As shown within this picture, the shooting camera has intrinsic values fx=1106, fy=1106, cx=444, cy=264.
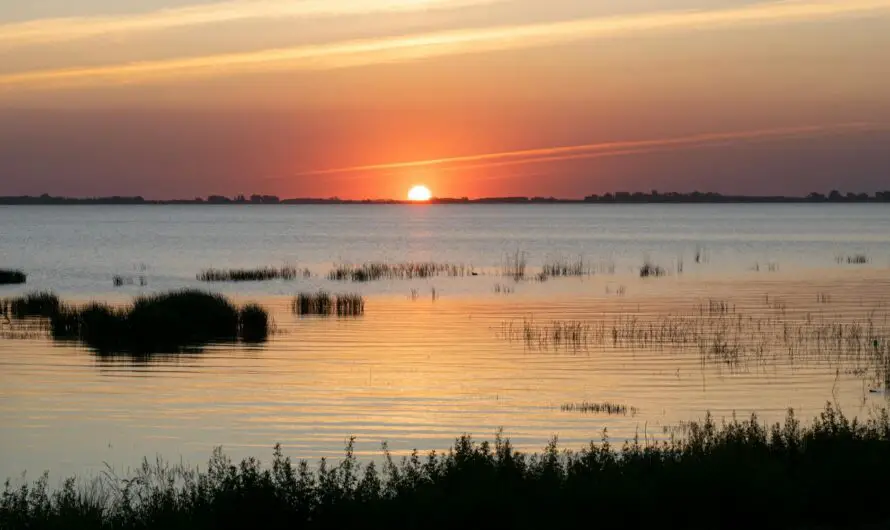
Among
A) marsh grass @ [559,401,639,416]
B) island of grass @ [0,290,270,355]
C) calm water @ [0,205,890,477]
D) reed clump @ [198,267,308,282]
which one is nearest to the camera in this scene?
calm water @ [0,205,890,477]

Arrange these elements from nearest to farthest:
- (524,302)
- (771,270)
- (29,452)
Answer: (29,452), (524,302), (771,270)

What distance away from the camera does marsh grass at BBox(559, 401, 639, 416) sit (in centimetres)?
2098

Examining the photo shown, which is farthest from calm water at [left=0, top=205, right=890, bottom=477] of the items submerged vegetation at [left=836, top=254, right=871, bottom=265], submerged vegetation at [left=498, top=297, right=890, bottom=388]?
submerged vegetation at [left=836, top=254, right=871, bottom=265]

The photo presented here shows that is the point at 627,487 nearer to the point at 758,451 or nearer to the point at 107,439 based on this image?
the point at 758,451

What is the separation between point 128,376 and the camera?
2647 cm

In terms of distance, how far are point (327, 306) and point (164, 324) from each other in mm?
9733

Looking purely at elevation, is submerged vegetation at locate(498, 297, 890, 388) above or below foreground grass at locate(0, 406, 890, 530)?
above

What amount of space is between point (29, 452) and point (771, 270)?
5582 centimetres

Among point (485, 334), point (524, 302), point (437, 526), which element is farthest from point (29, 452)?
point (524, 302)

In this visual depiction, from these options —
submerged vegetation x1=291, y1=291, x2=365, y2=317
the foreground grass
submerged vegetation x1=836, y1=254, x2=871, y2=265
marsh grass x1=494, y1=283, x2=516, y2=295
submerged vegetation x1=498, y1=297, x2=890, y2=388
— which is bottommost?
the foreground grass

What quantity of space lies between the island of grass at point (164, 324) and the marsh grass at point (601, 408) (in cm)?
1414

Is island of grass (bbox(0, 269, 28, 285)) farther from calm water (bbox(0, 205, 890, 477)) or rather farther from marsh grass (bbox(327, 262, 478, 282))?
marsh grass (bbox(327, 262, 478, 282))

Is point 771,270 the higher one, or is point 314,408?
point 771,270

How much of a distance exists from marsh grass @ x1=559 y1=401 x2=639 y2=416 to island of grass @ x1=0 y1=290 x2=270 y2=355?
14.1m
